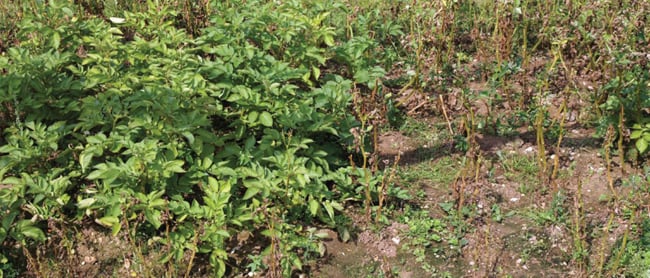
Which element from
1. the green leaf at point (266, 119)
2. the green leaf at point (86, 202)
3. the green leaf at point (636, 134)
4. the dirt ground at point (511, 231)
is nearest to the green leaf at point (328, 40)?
the dirt ground at point (511, 231)

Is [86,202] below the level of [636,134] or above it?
below

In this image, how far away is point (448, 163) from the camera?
15.4 ft

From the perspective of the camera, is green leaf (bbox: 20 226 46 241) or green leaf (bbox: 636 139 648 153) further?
green leaf (bbox: 636 139 648 153)

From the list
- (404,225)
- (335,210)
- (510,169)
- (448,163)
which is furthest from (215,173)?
(510,169)

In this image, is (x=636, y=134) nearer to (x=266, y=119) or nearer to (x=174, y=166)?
(x=266, y=119)

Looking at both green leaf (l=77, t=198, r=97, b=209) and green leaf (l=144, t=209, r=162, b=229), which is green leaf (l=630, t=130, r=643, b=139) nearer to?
green leaf (l=144, t=209, r=162, b=229)

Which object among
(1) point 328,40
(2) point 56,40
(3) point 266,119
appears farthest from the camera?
(1) point 328,40

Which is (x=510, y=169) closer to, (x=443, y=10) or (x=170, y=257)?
(x=443, y=10)

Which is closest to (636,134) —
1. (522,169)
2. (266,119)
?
(522,169)

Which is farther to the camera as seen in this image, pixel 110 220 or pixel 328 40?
pixel 328 40

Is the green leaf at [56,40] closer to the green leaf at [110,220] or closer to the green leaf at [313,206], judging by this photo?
the green leaf at [110,220]

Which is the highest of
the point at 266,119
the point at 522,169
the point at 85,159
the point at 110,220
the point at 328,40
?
the point at 328,40

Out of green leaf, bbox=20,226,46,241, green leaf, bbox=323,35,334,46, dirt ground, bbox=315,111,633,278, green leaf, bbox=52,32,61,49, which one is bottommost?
dirt ground, bbox=315,111,633,278

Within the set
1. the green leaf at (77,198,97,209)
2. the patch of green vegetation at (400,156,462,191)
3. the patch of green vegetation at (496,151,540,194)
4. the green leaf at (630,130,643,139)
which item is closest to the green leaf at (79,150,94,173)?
the green leaf at (77,198,97,209)
